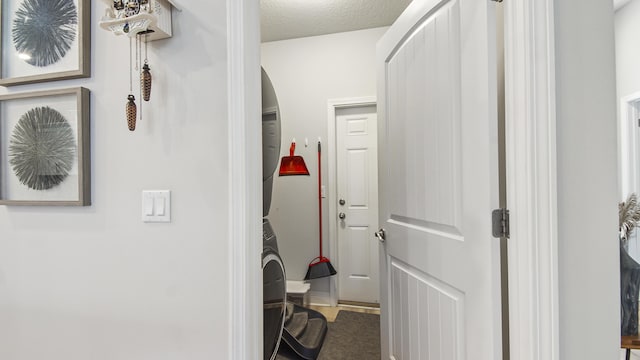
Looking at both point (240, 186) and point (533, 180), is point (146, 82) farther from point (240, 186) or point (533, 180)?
point (533, 180)

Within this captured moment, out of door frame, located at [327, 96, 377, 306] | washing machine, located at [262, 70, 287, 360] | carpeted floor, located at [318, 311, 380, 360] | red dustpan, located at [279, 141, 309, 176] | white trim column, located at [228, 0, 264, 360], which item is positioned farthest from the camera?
door frame, located at [327, 96, 377, 306]

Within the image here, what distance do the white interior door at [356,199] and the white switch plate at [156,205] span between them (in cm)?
221

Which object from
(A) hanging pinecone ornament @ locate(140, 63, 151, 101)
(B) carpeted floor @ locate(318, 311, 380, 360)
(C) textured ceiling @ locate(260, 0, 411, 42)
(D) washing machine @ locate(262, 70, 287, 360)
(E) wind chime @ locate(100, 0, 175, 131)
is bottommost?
(B) carpeted floor @ locate(318, 311, 380, 360)

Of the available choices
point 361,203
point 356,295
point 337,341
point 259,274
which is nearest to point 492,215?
point 259,274

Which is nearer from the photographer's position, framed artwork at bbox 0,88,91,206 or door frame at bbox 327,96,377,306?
framed artwork at bbox 0,88,91,206

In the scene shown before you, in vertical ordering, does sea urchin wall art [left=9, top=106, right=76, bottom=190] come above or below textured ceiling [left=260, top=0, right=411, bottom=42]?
below

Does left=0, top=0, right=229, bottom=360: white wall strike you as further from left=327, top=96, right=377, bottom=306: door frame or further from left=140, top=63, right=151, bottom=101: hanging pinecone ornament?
left=327, top=96, right=377, bottom=306: door frame

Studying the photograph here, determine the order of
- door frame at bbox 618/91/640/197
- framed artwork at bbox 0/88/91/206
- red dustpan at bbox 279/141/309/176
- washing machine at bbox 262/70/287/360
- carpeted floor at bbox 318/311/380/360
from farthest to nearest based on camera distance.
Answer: red dustpan at bbox 279/141/309/176 → door frame at bbox 618/91/640/197 → carpeted floor at bbox 318/311/380/360 → washing machine at bbox 262/70/287/360 → framed artwork at bbox 0/88/91/206

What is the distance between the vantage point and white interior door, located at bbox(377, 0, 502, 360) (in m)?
0.94

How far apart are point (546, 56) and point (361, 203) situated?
2330mm

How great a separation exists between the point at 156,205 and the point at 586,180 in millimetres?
1327

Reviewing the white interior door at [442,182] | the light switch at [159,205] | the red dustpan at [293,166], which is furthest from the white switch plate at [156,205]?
the red dustpan at [293,166]

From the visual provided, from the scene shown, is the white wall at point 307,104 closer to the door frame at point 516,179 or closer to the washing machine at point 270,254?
the washing machine at point 270,254

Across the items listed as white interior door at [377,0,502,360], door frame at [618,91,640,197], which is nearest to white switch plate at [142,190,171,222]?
white interior door at [377,0,502,360]
